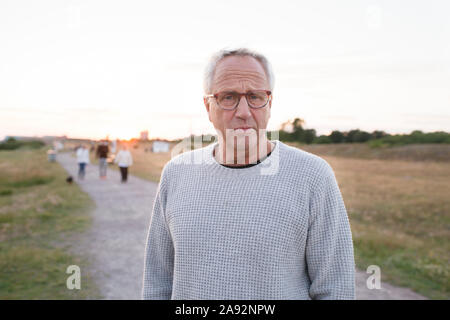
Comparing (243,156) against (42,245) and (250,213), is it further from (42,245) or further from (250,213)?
(42,245)

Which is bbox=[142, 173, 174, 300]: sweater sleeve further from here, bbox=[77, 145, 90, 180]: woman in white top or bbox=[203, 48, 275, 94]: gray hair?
bbox=[77, 145, 90, 180]: woman in white top

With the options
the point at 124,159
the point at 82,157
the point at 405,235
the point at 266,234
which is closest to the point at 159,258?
the point at 266,234

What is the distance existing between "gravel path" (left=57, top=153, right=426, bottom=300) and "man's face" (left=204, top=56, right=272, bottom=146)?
344cm

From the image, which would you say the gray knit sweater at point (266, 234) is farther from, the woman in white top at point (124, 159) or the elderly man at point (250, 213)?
the woman in white top at point (124, 159)

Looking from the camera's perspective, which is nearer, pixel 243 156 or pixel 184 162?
pixel 243 156

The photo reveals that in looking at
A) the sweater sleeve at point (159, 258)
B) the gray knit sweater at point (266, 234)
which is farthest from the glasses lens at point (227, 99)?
the sweater sleeve at point (159, 258)

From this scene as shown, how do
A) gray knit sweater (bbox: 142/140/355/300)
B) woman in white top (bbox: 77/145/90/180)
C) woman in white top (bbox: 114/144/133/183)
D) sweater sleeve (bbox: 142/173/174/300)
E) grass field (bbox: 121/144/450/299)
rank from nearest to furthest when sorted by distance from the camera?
gray knit sweater (bbox: 142/140/355/300)
sweater sleeve (bbox: 142/173/174/300)
grass field (bbox: 121/144/450/299)
woman in white top (bbox: 114/144/133/183)
woman in white top (bbox: 77/145/90/180)

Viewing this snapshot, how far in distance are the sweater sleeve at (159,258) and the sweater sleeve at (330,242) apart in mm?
760

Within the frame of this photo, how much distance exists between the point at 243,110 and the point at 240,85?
0.12 metres

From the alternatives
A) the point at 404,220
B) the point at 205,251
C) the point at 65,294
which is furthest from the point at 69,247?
the point at 404,220

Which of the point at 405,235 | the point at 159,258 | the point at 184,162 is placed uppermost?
the point at 184,162

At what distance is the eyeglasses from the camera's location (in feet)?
5.68

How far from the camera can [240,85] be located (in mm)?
1715

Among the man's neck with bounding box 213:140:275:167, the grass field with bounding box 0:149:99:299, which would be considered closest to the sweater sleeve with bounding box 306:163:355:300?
the man's neck with bounding box 213:140:275:167
